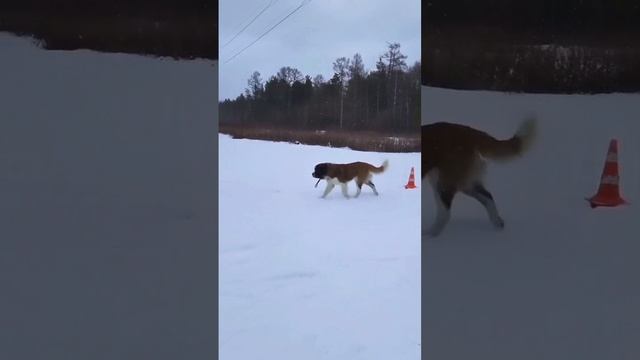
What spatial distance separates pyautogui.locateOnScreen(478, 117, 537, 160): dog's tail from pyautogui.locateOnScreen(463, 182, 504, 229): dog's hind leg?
0.40 feet

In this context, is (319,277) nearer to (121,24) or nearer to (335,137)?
(121,24)

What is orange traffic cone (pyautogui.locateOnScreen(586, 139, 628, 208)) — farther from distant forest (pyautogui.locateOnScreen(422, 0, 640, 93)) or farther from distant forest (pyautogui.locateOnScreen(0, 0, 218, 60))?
distant forest (pyautogui.locateOnScreen(0, 0, 218, 60))

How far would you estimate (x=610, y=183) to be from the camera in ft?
6.23

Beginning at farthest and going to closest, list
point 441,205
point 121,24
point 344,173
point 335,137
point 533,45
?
1. point 335,137
2. point 344,173
3. point 441,205
4. point 533,45
5. point 121,24

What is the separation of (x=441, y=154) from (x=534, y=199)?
37cm

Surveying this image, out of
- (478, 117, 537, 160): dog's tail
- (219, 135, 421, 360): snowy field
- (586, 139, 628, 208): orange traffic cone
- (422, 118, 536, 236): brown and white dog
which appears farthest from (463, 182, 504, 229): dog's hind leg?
(219, 135, 421, 360): snowy field

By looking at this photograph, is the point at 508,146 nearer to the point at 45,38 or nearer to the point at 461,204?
the point at 461,204

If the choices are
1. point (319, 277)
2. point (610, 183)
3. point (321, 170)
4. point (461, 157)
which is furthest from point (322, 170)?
point (610, 183)

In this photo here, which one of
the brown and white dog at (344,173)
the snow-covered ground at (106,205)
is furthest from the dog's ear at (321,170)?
the snow-covered ground at (106,205)

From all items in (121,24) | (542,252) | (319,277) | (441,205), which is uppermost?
(121,24)

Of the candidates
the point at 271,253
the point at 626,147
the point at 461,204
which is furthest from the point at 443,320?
the point at 271,253

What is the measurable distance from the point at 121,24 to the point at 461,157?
1.27 meters

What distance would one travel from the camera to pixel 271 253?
12.8 ft

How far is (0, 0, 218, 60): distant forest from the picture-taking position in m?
1.53
